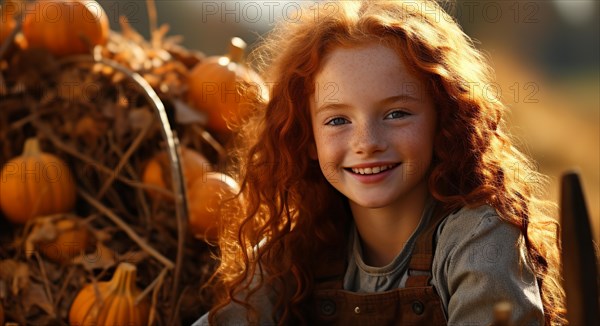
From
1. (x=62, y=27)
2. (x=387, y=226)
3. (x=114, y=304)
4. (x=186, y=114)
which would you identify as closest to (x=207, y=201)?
(x=186, y=114)

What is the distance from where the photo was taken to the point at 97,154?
2715mm

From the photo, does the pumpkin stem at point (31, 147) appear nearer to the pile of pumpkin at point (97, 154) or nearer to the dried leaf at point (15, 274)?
the pile of pumpkin at point (97, 154)

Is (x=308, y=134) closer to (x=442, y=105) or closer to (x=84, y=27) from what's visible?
(x=442, y=105)

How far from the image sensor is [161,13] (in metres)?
13.4

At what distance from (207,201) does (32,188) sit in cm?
54

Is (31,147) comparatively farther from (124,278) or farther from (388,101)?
(388,101)

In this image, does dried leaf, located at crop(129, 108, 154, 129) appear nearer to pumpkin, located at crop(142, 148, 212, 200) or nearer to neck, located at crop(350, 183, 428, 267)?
pumpkin, located at crop(142, 148, 212, 200)

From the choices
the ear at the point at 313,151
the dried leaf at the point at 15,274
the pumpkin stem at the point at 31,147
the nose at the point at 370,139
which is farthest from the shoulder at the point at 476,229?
the pumpkin stem at the point at 31,147

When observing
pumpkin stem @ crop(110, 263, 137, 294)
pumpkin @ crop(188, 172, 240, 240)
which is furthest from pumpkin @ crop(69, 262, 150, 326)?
pumpkin @ crop(188, 172, 240, 240)

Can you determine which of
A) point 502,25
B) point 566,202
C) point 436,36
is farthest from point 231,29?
point 566,202

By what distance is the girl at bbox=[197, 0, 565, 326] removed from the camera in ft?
6.23

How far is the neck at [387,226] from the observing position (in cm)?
210

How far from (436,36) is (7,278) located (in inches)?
56.8

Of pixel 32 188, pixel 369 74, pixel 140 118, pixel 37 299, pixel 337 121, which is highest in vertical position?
pixel 369 74
